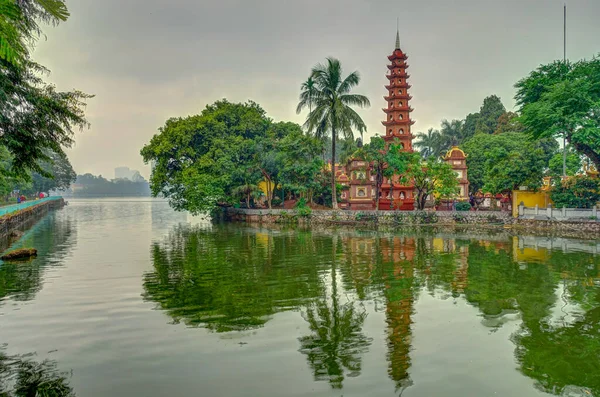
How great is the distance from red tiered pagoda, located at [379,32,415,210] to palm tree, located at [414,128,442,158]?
1810cm

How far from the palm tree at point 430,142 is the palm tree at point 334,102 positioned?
87.2ft

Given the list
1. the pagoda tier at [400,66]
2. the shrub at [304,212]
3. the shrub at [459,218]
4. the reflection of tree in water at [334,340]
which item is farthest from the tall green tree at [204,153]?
the reflection of tree in water at [334,340]

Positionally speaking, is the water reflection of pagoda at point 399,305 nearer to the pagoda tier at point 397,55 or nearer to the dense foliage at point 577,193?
the dense foliage at point 577,193

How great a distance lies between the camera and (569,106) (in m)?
28.1

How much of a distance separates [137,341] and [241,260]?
9.75 metres

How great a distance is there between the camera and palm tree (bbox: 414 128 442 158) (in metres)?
58.9

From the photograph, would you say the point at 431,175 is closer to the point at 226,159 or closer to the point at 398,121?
the point at 398,121

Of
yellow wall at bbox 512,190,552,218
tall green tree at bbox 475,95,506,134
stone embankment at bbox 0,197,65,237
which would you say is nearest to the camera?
stone embankment at bbox 0,197,65,237

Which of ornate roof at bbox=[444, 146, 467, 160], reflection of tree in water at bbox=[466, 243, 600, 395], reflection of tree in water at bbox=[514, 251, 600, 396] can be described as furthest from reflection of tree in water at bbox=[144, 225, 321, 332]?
ornate roof at bbox=[444, 146, 467, 160]

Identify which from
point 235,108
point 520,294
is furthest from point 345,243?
point 235,108

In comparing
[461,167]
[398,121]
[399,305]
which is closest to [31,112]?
[399,305]

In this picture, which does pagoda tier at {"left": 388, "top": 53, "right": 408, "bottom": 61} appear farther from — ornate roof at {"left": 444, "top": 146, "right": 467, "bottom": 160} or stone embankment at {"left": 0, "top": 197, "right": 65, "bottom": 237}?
stone embankment at {"left": 0, "top": 197, "right": 65, "bottom": 237}

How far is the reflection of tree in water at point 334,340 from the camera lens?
6734 millimetres

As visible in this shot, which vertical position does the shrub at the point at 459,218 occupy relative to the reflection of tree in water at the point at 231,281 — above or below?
above
